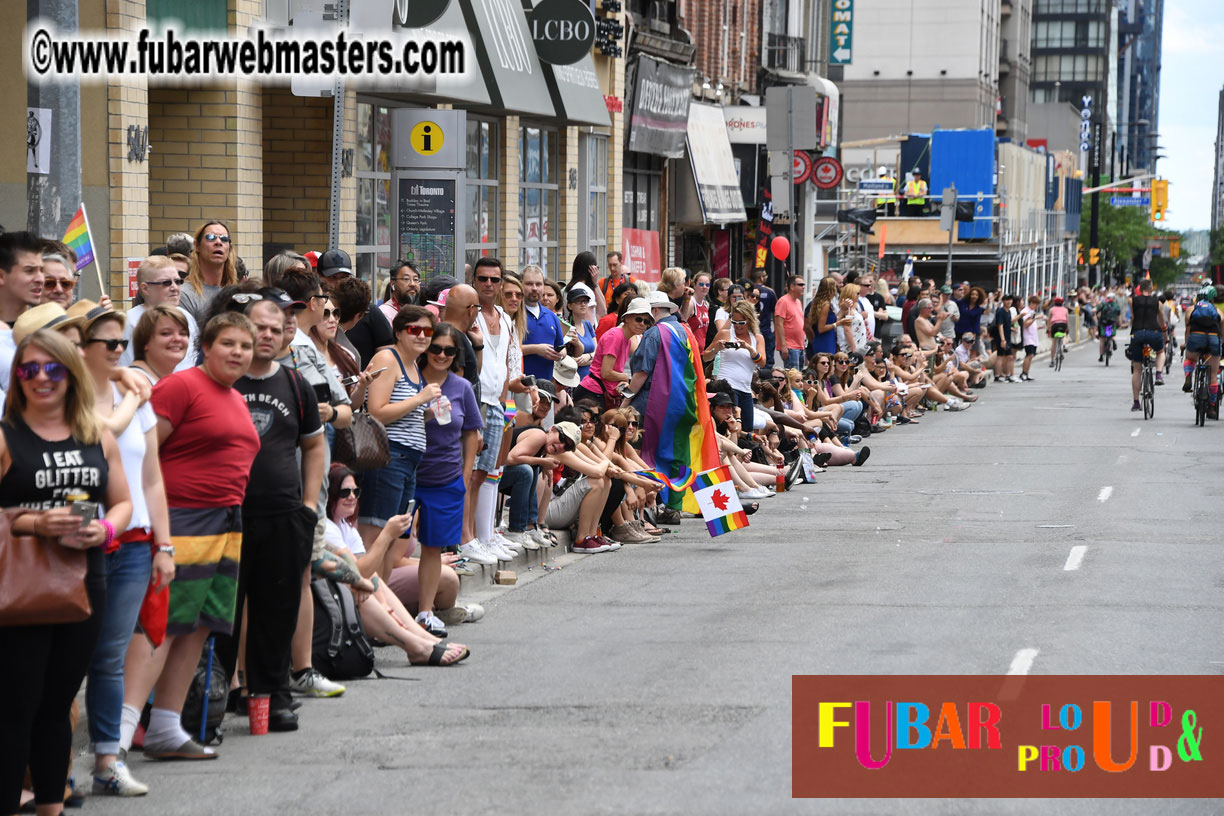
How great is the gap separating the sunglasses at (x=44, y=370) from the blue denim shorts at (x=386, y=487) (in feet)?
11.7

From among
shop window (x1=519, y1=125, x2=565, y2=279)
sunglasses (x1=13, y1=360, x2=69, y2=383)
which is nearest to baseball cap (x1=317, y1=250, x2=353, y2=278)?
sunglasses (x1=13, y1=360, x2=69, y2=383)

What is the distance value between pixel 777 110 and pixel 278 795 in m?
19.5

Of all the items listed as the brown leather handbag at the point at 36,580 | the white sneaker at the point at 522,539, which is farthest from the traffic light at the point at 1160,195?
the brown leather handbag at the point at 36,580

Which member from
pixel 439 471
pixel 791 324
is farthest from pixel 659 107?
pixel 439 471

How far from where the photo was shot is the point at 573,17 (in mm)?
23000

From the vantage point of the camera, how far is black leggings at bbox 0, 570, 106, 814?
19.8ft

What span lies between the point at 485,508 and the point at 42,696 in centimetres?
603

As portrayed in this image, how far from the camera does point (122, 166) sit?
586 inches

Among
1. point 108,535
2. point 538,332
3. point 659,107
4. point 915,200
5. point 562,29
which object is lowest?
point 108,535

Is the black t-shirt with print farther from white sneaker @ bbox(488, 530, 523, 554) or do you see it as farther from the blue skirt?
white sneaker @ bbox(488, 530, 523, 554)

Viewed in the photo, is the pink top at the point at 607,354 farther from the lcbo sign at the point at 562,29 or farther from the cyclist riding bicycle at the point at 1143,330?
the cyclist riding bicycle at the point at 1143,330

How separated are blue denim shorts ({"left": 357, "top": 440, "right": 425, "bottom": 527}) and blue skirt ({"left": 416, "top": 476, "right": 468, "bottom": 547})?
0.65ft

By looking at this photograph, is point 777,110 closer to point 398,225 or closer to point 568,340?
point 398,225

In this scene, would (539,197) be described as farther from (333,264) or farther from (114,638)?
(114,638)
